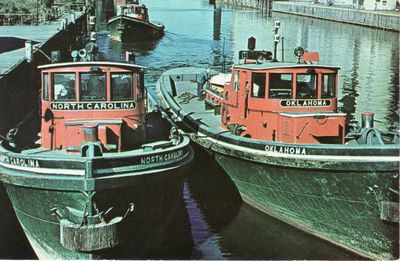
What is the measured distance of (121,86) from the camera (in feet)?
44.4

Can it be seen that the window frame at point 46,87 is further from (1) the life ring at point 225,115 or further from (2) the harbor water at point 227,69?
(1) the life ring at point 225,115

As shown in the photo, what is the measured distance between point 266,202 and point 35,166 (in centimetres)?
648

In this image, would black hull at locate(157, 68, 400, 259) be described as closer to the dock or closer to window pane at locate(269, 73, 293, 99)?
window pane at locate(269, 73, 293, 99)

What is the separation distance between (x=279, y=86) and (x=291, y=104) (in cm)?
65

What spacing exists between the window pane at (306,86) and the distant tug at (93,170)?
3616 mm

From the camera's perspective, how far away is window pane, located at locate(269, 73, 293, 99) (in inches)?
615

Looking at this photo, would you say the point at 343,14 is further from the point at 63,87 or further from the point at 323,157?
the point at 63,87

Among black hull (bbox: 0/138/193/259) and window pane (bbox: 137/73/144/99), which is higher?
window pane (bbox: 137/73/144/99)

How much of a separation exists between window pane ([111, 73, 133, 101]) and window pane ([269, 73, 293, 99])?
158 inches

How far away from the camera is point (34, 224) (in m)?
12.6

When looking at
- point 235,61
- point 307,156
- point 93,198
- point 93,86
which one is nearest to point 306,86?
point 307,156

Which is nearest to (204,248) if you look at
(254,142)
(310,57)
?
(254,142)

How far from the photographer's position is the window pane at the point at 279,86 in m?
15.6

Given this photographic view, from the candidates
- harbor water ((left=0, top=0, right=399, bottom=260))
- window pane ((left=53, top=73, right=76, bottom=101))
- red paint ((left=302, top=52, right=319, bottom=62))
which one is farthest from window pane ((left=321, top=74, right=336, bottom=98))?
window pane ((left=53, top=73, right=76, bottom=101))
